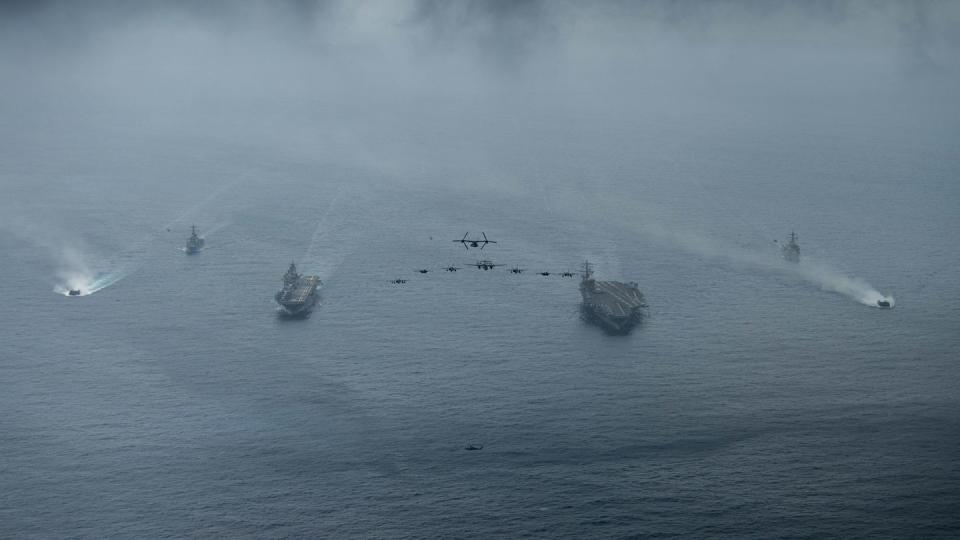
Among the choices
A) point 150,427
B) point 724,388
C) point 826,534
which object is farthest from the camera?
point 724,388

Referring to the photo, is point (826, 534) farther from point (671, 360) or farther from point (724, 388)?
point (671, 360)

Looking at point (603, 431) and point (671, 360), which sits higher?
point (671, 360)

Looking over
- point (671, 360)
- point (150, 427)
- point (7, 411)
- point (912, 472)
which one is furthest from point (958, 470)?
point (7, 411)

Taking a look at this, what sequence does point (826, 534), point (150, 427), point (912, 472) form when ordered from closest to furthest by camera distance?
1. point (826, 534)
2. point (912, 472)
3. point (150, 427)

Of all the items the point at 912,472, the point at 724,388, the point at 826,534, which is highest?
the point at 724,388

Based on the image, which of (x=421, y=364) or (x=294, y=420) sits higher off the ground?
(x=421, y=364)

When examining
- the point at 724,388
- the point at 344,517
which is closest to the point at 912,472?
the point at 724,388

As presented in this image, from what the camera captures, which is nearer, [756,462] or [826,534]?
[826,534]

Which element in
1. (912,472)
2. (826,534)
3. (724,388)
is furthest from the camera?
(724,388)

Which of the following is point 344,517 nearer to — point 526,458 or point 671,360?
point 526,458
